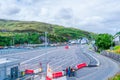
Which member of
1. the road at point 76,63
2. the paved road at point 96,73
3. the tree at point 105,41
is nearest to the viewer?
the paved road at point 96,73

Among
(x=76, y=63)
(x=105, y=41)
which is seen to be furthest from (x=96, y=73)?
(x=105, y=41)

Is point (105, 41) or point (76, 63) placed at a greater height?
point (105, 41)

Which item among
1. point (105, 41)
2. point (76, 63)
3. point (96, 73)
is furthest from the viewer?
point (105, 41)

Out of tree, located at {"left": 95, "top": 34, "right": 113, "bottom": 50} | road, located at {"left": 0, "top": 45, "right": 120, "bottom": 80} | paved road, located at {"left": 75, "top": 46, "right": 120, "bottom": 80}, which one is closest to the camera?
paved road, located at {"left": 75, "top": 46, "right": 120, "bottom": 80}

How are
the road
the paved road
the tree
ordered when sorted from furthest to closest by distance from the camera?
1. the tree
2. the road
3. the paved road

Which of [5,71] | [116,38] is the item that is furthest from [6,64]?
[116,38]

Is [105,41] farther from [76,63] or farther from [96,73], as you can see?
[96,73]

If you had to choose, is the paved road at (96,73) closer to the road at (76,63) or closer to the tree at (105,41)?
the road at (76,63)

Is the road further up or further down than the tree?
further down

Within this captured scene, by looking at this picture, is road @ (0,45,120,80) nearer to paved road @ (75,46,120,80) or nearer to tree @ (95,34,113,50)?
paved road @ (75,46,120,80)

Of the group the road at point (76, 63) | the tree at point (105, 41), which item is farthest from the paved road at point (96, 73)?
the tree at point (105, 41)

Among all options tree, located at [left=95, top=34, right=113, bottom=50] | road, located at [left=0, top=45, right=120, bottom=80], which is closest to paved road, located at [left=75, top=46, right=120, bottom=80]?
road, located at [left=0, top=45, right=120, bottom=80]

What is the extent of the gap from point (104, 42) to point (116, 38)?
45.7 feet

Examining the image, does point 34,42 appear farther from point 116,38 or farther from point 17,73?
point 17,73
